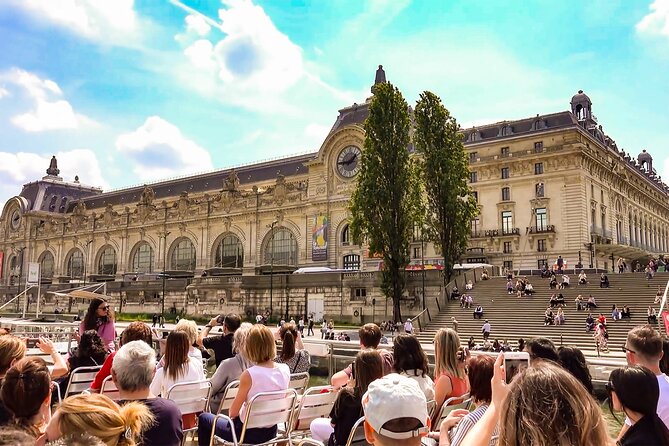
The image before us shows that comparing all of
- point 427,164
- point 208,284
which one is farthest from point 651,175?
point 208,284

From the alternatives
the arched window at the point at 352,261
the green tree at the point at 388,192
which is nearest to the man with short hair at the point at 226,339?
the green tree at the point at 388,192

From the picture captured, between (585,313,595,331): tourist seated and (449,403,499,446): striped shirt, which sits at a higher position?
(449,403,499,446): striped shirt

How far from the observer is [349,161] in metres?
48.7

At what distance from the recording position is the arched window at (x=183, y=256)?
2438 inches

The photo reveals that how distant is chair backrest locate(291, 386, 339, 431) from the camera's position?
19.9 feet

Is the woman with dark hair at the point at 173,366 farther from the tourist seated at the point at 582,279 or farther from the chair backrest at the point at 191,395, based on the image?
the tourist seated at the point at 582,279

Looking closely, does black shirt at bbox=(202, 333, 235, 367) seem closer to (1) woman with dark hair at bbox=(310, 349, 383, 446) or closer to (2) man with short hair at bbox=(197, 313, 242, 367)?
(2) man with short hair at bbox=(197, 313, 242, 367)

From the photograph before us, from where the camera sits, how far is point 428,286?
111 ft

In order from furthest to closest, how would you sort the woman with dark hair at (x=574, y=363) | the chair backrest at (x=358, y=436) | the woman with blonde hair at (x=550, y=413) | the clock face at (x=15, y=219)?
the clock face at (x=15, y=219), the woman with dark hair at (x=574, y=363), the chair backrest at (x=358, y=436), the woman with blonde hair at (x=550, y=413)

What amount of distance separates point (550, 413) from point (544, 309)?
28413mm

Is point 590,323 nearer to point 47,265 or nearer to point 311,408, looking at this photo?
point 311,408

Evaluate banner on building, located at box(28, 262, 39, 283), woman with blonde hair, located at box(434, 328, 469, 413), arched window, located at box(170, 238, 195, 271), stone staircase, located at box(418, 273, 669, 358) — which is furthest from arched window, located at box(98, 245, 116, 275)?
woman with blonde hair, located at box(434, 328, 469, 413)

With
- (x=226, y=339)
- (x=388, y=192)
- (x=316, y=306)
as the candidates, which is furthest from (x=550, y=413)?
(x=316, y=306)

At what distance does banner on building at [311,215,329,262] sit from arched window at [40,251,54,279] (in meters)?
44.8
